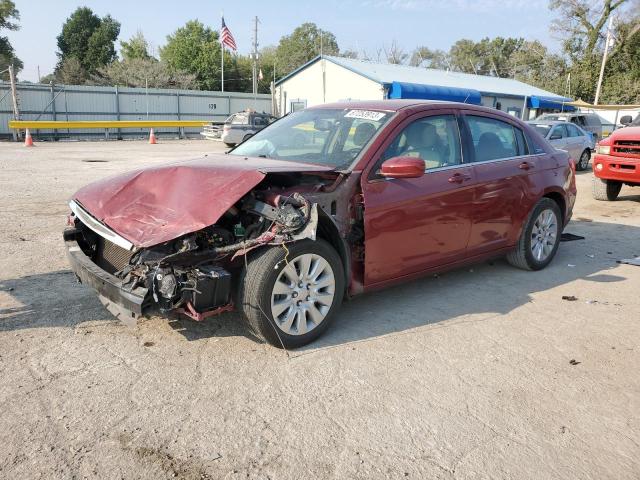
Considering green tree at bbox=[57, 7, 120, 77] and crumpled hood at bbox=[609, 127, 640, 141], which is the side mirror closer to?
crumpled hood at bbox=[609, 127, 640, 141]

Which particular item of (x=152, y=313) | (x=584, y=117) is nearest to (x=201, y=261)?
(x=152, y=313)

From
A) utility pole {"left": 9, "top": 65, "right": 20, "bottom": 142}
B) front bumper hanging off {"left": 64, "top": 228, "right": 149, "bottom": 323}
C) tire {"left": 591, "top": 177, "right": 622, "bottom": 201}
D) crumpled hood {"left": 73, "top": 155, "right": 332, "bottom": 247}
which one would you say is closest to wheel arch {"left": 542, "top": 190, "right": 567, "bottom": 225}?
crumpled hood {"left": 73, "top": 155, "right": 332, "bottom": 247}

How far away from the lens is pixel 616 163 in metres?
10.6

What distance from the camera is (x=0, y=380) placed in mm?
3297

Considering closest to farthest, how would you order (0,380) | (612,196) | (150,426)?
1. (150,426)
2. (0,380)
3. (612,196)

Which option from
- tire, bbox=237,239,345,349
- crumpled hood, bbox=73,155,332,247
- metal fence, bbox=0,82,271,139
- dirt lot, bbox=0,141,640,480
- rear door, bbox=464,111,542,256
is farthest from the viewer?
metal fence, bbox=0,82,271,139

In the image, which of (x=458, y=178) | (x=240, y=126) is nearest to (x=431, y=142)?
(x=458, y=178)

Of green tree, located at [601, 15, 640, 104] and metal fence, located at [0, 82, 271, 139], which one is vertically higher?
green tree, located at [601, 15, 640, 104]

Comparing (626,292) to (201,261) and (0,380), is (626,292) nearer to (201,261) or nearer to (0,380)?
(201,261)

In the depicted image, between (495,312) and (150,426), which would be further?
(495,312)

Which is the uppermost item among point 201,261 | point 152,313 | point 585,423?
point 201,261

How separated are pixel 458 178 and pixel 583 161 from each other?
47.6 ft

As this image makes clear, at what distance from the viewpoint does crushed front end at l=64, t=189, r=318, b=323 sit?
11.1ft

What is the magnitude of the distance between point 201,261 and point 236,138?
21.5m
